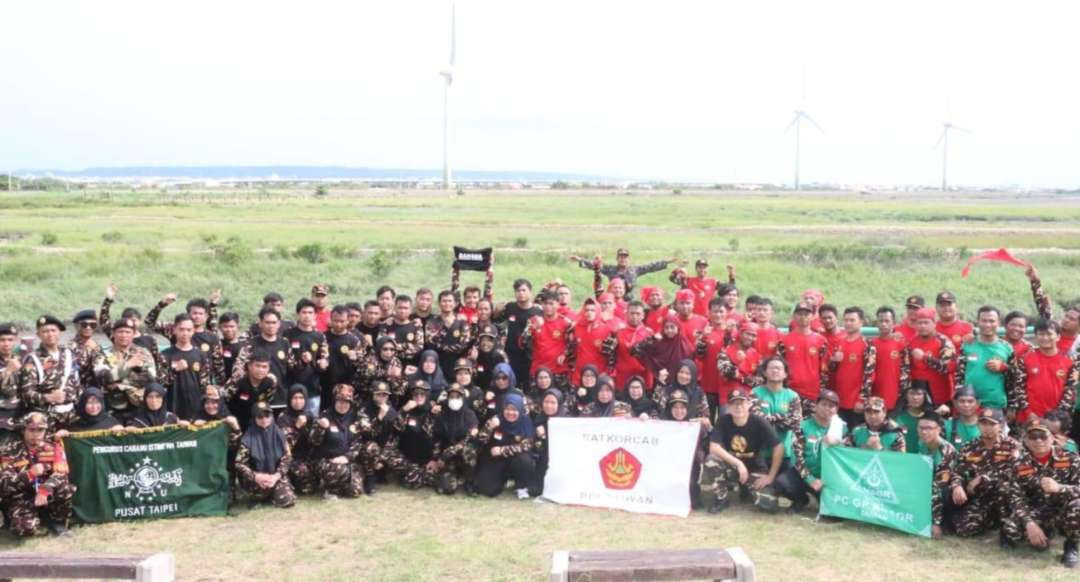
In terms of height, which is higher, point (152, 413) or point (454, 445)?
point (152, 413)

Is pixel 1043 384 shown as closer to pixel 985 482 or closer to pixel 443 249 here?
pixel 985 482

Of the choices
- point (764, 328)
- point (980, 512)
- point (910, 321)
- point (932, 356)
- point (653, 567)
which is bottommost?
point (980, 512)

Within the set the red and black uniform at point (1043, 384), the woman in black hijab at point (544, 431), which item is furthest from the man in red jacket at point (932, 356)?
the woman in black hijab at point (544, 431)

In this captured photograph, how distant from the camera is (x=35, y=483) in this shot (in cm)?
909

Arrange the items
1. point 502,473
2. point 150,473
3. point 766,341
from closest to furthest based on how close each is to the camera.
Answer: point 150,473 < point 502,473 < point 766,341

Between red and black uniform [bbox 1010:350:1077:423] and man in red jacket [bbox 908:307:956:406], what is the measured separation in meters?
0.67

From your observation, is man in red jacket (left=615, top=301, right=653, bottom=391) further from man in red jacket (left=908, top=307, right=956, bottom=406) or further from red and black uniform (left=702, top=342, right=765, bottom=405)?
man in red jacket (left=908, top=307, right=956, bottom=406)

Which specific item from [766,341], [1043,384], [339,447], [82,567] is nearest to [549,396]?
[339,447]

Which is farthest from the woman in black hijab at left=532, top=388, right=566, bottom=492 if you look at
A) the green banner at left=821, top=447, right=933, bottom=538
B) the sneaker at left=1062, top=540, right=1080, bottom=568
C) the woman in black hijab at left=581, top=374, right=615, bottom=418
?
the sneaker at left=1062, top=540, right=1080, bottom=568

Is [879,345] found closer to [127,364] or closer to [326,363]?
[326,363]

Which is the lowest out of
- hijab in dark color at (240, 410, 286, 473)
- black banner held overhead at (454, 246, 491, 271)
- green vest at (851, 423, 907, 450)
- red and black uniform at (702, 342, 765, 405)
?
hijab in dark color at (240, 410, 286, 473)

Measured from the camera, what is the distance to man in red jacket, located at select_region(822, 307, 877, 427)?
35.1ft

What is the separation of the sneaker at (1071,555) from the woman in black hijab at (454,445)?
5.63 meters

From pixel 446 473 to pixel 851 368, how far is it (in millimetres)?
4544
